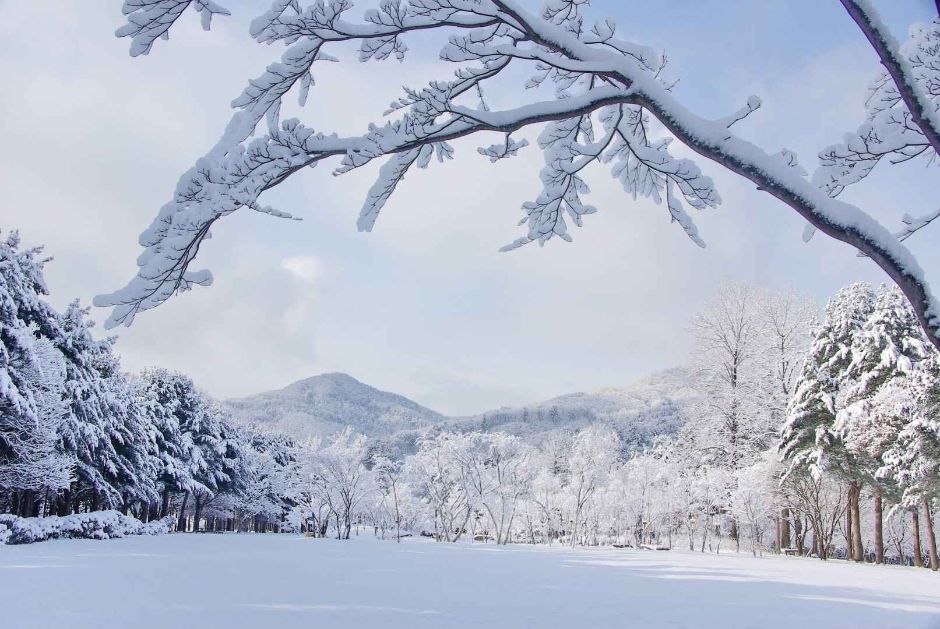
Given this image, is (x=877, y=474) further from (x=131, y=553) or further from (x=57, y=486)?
(x=57, y=486)

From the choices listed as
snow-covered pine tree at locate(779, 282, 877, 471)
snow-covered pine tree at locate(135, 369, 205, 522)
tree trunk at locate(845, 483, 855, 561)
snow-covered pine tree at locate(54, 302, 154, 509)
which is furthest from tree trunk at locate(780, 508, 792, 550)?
snow-covered pine tree at locate(135, 369, 205, 522)

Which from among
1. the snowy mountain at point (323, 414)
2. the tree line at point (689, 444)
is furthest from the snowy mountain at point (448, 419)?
the tree line at point (689, 444)

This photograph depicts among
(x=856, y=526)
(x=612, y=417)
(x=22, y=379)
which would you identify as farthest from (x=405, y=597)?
(x=612, y=417)

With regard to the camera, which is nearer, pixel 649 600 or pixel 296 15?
pixel 296 15

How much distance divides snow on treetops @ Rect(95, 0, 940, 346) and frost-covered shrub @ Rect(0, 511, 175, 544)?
15352mm

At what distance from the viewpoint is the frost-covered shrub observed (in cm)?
1605

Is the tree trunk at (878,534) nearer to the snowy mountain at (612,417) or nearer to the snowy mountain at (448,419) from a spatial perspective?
the snowy mountain at (612,417)

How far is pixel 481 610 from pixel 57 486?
1665 cm

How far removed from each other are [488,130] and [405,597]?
6.26 m

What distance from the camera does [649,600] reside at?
8.69m

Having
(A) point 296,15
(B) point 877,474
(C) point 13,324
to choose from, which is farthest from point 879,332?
(C) point 13,324

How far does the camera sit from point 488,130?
4.61m

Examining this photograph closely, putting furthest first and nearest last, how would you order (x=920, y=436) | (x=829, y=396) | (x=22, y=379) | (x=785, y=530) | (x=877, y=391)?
(x=785, y=530) < (x=829, y=396) < (x=877, y=391) < (x=920, y=436) < (x=22, y=379)

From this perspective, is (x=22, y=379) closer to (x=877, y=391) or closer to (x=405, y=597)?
(x=405, y=597)
